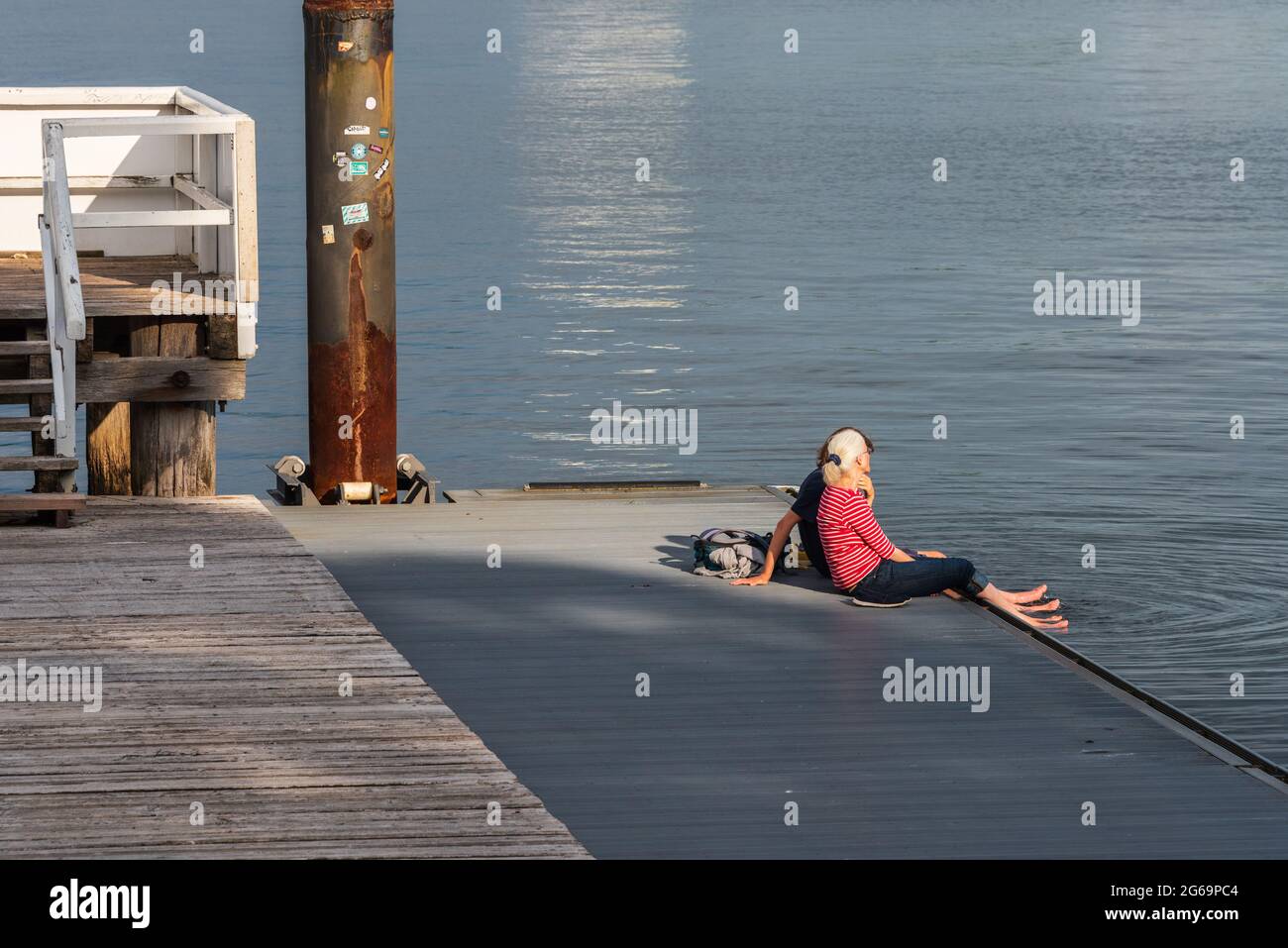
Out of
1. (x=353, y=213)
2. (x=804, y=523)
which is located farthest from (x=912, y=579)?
(x=353, y=213)

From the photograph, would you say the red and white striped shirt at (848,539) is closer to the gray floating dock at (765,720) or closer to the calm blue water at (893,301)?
the gray floating dock at (765,720)

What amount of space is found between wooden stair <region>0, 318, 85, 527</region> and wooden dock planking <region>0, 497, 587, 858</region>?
1.64 feet

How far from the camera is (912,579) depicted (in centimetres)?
1058

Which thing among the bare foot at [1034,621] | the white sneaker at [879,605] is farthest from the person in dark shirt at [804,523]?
the bare foot at [1034,621]

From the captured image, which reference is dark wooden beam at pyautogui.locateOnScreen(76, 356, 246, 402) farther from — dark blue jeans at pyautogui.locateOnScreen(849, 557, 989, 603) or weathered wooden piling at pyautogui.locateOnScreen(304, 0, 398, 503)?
dark blue jeans at pyautogui.locateOnScreen(849, 557, 989, 603)

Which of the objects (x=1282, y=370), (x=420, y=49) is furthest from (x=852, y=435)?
(x=420, y=49)

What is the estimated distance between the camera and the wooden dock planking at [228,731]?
6707 millimetres

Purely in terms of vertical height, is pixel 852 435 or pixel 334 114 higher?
pixel 334 114

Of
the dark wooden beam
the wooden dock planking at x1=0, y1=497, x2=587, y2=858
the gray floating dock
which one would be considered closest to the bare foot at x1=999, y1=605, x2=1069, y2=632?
the gray floating dock

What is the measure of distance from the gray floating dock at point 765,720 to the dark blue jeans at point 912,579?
0.10m

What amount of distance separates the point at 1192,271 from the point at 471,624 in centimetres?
2300

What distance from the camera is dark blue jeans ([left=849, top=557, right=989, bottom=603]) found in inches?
416
